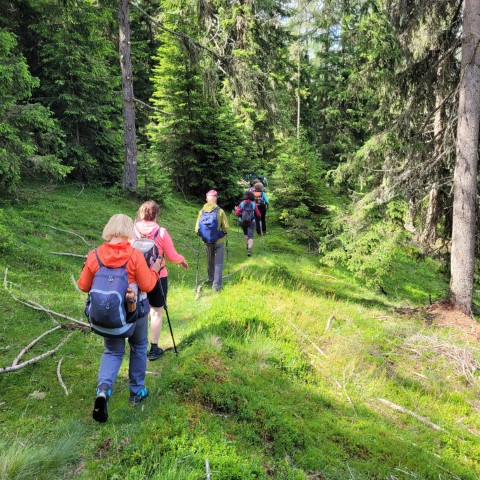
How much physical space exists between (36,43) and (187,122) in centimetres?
607

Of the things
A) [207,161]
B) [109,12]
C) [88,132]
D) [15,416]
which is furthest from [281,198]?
[15,416]

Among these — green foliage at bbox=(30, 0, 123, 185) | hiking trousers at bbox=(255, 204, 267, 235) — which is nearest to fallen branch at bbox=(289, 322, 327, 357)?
hiking trousers at bbox=(255, 204, 267, 235)

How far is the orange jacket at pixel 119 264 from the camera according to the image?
378 centimetres

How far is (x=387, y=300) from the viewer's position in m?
10.7

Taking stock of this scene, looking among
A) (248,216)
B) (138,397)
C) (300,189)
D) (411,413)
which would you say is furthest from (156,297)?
(300,189)

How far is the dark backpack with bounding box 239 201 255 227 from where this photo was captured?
38.1 ft

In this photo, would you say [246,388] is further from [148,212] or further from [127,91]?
[127,91]

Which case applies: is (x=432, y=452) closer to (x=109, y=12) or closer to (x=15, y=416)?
(x=15, y=416)

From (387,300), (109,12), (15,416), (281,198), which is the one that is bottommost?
(387,300)

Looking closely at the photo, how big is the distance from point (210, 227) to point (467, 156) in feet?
18.0

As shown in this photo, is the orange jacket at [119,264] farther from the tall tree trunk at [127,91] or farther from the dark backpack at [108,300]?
the tall tree trunk at [127,91]

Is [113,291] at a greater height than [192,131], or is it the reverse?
[192,131]

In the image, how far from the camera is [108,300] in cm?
361

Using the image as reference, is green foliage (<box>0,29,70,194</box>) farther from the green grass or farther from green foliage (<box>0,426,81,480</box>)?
green foliage (<box>0,426,81,480</box>)
